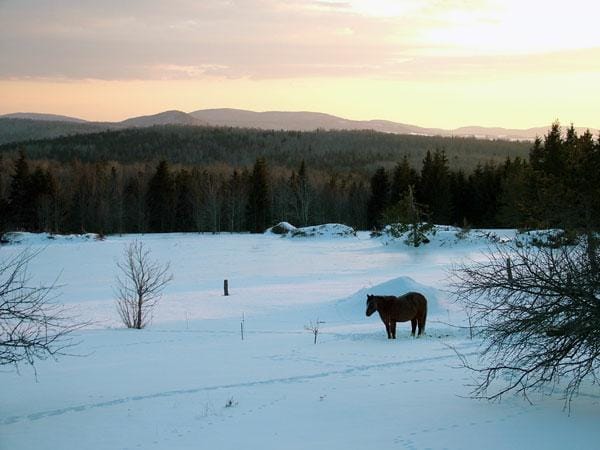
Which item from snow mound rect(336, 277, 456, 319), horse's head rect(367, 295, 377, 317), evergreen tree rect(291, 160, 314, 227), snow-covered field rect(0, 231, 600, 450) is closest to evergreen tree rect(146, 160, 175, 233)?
evergreen tree rect(291, 160, 314, 227)

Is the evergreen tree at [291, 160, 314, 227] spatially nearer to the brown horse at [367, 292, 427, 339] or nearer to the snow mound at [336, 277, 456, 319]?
the snow mound at [336, 277, 456, 319]

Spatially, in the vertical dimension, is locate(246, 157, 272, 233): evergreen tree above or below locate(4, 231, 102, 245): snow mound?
above

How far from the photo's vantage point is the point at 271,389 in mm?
10984

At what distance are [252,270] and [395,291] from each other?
14.5 metres

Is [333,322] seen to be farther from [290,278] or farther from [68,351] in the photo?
[290,278]

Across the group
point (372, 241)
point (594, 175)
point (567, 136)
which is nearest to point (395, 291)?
point (594, 175)

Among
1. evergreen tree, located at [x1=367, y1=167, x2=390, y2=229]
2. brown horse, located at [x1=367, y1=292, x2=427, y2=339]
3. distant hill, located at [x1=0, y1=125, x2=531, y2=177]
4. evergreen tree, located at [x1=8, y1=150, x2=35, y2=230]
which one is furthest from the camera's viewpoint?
distant hill, located at [x1=0, y1=125, x2=531, y2=177]

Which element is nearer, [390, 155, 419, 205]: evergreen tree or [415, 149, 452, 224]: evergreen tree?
[415, 149, 452, 224]: evergreen tree

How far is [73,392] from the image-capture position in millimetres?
11352

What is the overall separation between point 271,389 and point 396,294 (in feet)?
40.9

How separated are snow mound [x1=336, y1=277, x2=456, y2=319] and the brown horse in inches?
190

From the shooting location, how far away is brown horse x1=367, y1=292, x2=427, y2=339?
16.9 metres

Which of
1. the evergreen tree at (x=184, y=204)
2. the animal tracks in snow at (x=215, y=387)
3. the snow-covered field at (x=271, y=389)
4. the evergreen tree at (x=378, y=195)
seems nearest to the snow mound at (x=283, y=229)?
the evergreen tree at (x=378, y=195)

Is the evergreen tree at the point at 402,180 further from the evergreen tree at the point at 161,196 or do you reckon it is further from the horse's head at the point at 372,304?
the horse's head at the point at 372,304
